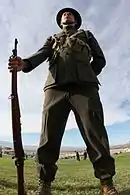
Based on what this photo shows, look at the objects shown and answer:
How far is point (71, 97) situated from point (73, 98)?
0.04 metres

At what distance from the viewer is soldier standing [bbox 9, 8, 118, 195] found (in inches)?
234

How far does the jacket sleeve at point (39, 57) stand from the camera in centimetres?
632

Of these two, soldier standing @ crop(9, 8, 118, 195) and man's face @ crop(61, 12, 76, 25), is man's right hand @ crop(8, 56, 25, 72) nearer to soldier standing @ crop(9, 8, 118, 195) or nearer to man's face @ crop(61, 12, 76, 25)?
soldier standing @ crop(9, 8, 118, 195)

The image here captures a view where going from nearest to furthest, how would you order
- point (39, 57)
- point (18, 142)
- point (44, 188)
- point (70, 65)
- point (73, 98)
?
point (18, 142), point (44, 188), point (73, 98), point (70, 65), point (39, 57)

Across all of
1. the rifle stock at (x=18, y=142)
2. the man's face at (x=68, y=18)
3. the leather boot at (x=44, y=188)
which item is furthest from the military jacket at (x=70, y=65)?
the leather boot at (x=44, y=188)

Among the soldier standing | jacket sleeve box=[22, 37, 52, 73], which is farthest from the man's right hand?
jacket sleeve box=[22, 37, 52, 73]

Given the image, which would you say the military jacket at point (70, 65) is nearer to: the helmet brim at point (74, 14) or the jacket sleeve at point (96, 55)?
the jacket sleeve at point (96, 55)

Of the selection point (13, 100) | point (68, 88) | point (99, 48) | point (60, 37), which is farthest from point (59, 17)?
point (13, 100)

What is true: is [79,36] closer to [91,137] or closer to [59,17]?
[59,17]

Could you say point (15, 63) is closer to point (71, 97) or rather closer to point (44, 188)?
point (71, 97)

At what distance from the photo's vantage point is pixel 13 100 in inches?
227

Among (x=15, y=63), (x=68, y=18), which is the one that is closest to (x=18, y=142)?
(x=15, y=63)

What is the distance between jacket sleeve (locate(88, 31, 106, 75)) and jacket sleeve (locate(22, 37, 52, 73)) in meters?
0.64

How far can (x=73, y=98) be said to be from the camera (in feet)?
20.5
